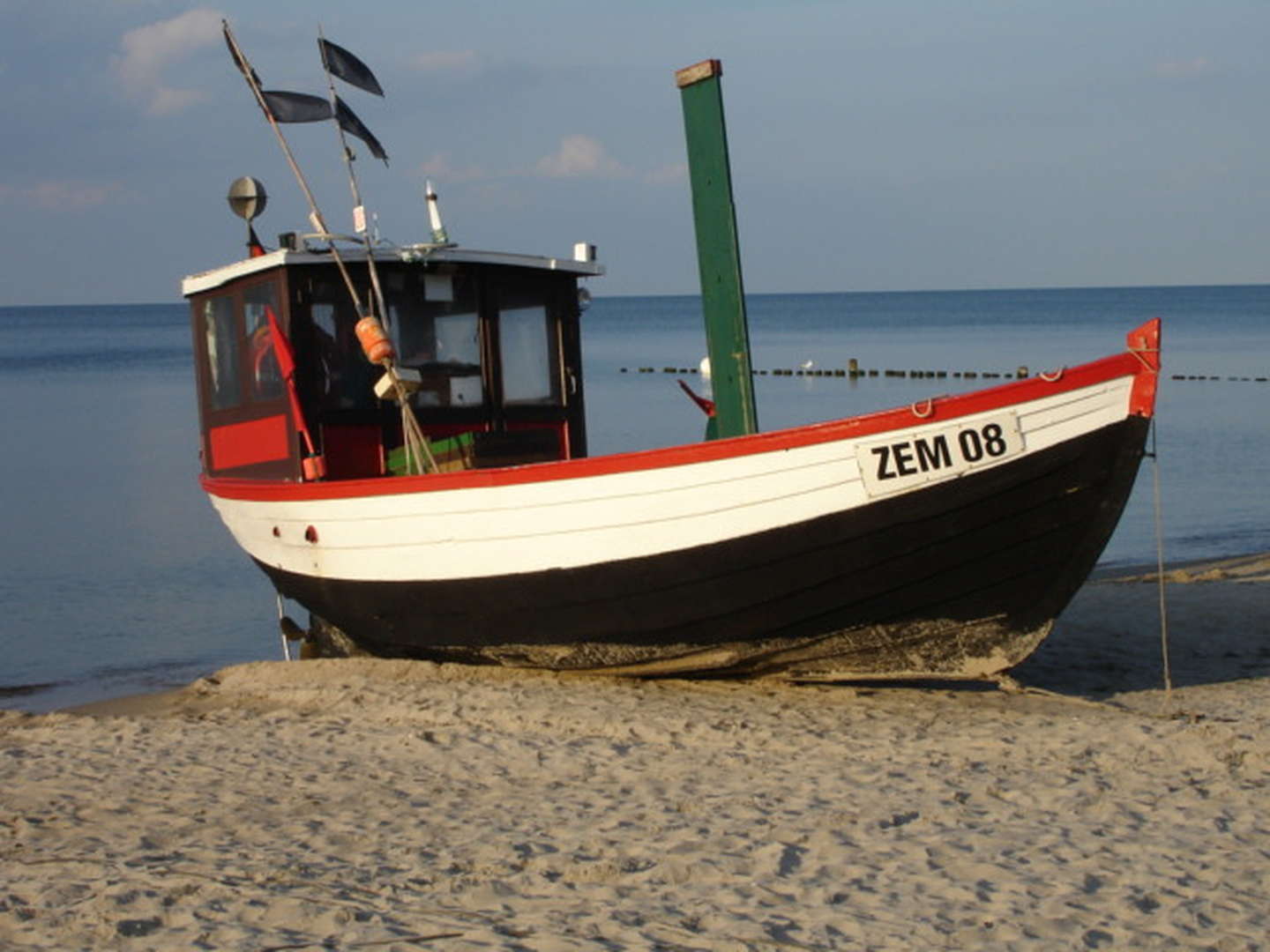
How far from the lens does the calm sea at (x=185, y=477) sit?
13.5 metres

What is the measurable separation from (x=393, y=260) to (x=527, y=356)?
A: 111cm

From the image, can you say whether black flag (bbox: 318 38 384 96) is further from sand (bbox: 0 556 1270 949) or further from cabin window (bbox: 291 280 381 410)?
sand (bbox: 0 556 1270 949)

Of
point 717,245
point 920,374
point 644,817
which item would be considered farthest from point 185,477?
point 920,374

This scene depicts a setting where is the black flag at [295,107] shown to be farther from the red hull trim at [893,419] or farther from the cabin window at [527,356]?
the red hull trim at [893,419]

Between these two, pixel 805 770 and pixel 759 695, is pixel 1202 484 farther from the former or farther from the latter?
pixel 805 770

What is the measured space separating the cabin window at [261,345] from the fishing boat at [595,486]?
0.07 ft

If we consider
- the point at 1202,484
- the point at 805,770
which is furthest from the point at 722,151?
the point at 1202,484

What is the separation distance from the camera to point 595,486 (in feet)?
25.0

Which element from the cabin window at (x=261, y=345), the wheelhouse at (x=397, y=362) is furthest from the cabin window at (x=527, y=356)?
the cabin window at (x=261, y=345)

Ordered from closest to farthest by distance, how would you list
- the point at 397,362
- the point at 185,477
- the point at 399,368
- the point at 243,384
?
the point at 399,368
the point at 397,362
the point at 243,384
the point at 185,477

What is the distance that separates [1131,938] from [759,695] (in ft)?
12.2

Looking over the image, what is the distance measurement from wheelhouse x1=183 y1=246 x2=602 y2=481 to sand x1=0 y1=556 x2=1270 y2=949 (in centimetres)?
142

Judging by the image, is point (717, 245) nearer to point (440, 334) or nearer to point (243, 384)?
point (440, 334)

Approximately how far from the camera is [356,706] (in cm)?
844
